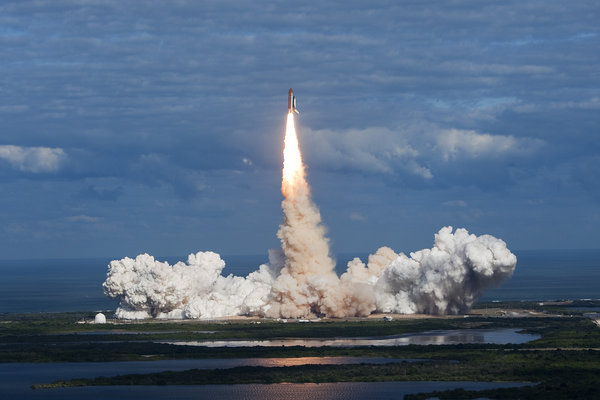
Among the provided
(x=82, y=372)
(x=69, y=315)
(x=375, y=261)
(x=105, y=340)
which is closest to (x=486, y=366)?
(x=82, y=372)

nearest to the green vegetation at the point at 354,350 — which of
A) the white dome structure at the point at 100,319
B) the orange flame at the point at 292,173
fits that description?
the white dome structure at the point at 100,319

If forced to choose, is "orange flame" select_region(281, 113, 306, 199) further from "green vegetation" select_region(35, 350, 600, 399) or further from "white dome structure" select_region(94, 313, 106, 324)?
"green vegetation" select_region(35, 350, 600, 399)

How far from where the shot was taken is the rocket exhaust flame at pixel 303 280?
137250mm

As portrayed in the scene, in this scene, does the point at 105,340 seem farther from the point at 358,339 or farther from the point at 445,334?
the point at 445,334

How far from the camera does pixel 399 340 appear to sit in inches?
4783

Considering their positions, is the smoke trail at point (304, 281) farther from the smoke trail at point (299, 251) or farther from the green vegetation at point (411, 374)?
the green vegetation at point (411, 374)

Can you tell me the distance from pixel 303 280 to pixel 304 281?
0.66ft

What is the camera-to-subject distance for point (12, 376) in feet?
338

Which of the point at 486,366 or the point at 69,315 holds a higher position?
the point at 69,315

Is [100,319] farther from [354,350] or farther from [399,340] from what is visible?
[354,350]

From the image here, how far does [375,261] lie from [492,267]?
2283 cm

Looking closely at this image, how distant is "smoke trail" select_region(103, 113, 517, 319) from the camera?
13725cm

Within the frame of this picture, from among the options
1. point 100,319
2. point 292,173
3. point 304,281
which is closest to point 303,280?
point 304,281

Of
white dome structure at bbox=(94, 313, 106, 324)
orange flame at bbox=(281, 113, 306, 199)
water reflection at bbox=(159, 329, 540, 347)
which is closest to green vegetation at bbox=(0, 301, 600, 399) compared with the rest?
white dome structure at bbox=(94, 313, 106, 324)
